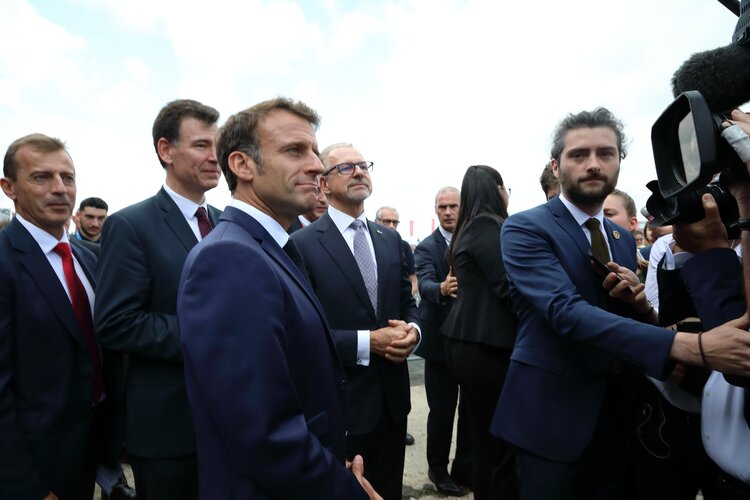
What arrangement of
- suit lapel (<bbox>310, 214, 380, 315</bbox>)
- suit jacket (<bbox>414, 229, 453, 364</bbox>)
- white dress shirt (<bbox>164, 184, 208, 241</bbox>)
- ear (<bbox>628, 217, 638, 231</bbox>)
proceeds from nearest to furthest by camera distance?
white dress shirt (<bbox>164, 184, 208, 241</bbox>)
suit lapel (<bbox>310, 214, 380, 315</bbox>)
suit jacket (<bbox>414, 229, 453, 364</bbox>)
ear (<bbox>628, 217, 638, 231</bbox>)

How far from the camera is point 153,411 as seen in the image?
197cm

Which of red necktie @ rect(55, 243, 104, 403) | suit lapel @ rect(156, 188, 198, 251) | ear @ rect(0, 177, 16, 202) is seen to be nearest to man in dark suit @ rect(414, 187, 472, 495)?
suit lapel @ rect(156, 188, 198, 251)

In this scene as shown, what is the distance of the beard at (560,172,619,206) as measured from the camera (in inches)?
90.9

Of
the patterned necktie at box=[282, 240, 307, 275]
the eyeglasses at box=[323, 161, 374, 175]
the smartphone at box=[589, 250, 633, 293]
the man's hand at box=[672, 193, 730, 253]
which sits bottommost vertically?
the smartphone at box=[589, 250, 633, 293]

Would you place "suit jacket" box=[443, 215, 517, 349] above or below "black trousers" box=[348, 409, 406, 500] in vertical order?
above

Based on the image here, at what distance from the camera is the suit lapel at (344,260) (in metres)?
2.61

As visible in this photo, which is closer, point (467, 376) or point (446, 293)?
point (467, 376)

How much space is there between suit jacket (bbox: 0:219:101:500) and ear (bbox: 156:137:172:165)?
2.48 ft

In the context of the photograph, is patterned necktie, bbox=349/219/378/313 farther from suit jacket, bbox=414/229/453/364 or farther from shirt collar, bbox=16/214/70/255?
shirt collar, bbox=16/214/70/255

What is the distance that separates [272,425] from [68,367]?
5.17ft

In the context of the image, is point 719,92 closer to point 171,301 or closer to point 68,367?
point 171,301

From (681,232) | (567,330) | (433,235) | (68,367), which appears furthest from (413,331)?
(433,235)

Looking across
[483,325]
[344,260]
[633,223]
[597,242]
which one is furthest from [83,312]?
[633,223]

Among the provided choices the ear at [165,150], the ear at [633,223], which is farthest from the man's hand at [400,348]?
the ear at [633,223]
